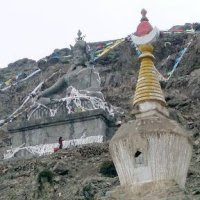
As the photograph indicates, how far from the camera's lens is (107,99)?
1415 inches

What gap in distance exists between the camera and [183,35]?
45.4m

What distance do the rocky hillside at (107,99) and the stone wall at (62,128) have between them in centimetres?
108

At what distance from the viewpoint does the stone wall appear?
81.2ft

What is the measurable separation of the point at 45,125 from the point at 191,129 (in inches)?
182

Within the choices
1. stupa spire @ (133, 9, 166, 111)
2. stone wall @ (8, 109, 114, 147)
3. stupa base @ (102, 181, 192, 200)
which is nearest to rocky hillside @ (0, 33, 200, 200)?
stupa spire @ (133, 9, 166, 111)

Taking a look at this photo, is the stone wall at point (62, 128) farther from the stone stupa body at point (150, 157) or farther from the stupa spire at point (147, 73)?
the stone stupa body at point (150, 157)

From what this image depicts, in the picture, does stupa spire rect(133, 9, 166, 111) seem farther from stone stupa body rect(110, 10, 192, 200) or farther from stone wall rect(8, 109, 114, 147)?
stone wall rect(8, 109, 114, 147)

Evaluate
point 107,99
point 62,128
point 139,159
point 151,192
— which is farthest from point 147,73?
point 107,99

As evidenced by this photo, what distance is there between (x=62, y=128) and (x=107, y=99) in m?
10.9

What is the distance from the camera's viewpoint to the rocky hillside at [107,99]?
802 inches

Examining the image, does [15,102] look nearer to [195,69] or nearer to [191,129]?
[195,69]

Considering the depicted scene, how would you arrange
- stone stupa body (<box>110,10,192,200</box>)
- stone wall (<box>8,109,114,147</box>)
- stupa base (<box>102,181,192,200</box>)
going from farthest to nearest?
stone wall (<box>8,109,114,147</box>) → stone stupa body (<box>110,10,192,200</box>) → stupa base (<box>102,181,192,200</box>)

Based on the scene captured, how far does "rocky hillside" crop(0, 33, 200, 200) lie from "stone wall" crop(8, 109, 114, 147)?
108 centimetres

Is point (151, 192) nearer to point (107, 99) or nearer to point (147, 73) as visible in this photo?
point (147, 73)
